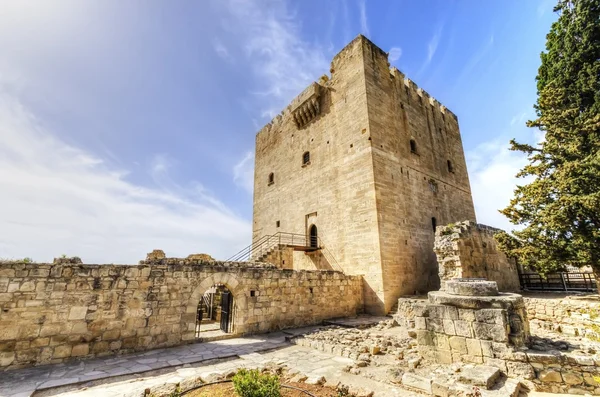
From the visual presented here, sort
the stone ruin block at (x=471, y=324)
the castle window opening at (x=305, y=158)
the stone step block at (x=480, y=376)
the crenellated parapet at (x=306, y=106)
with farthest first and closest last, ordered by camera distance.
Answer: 1. the castle window opening at (x=305, y=158)
2. the crenellated parapet at (x=306, y=106)
3. the stone ruin block at (x=471, y=324)
4. the stone step block at (x=480, y=376)

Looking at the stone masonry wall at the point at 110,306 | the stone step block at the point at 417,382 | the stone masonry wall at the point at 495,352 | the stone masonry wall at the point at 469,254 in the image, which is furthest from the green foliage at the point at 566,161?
the stone masonry wall at the point at 110,306

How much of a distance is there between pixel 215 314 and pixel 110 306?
5.72 m

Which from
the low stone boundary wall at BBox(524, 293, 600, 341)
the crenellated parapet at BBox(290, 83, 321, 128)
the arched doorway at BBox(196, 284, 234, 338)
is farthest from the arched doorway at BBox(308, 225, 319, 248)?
the low stone boundary wall at BBox(524, 293, 600, 341)

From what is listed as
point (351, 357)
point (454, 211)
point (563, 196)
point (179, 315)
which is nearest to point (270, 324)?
point (179, 315)

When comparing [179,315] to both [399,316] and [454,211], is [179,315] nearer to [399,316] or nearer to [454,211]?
[399,316]

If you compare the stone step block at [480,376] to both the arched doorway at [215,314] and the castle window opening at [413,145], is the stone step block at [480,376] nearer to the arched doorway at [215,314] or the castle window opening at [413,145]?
the arched doorway at [215,314]

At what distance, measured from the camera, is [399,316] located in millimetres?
9109

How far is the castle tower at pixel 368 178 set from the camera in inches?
463

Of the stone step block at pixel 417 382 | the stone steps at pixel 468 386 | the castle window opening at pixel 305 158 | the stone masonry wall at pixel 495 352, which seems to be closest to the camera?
the stone steps at pixel 468 386

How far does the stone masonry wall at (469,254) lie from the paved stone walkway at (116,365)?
671 centimetres

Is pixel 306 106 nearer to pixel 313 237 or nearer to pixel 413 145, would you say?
pixel 413 145

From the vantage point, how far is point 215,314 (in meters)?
11.4

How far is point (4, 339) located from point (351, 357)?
6689 millimetres

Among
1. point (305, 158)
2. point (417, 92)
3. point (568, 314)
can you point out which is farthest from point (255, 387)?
point (417, 92)
